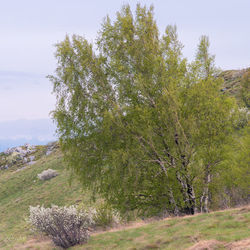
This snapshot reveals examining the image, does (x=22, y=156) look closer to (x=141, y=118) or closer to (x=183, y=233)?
(x=141, y=118)

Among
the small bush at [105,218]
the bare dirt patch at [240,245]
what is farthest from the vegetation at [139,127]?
the bare dirt patch at [240,245]

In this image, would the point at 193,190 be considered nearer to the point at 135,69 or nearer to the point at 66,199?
the point at 135,69

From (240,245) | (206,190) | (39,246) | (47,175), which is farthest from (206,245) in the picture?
(47,175)

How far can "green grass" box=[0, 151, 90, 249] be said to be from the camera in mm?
29992

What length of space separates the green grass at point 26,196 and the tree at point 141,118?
499 inches

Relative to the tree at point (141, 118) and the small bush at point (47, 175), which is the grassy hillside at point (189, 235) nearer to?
the tree at point (141, 118)

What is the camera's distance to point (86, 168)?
16.7 meters

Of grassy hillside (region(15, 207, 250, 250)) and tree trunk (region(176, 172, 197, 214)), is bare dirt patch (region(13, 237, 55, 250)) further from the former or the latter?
A: tree trunk (region(176, 172, 197, 214))

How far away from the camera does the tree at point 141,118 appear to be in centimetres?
1602

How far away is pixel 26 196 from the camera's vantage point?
4194 cm

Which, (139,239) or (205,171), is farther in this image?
(205,171)

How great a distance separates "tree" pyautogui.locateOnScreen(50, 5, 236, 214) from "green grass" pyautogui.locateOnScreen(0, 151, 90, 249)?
41.6 feet

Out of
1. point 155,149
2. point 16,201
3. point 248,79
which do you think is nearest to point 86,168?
point 155,149

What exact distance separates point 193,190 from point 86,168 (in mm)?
6703
